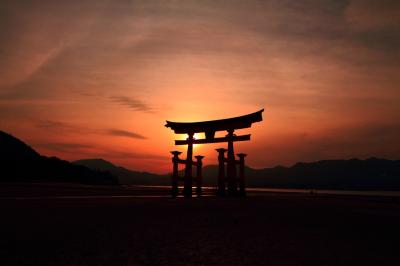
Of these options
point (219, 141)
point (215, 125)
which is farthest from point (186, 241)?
point (215, 125)

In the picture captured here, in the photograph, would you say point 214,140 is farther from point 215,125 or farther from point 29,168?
point 29,168

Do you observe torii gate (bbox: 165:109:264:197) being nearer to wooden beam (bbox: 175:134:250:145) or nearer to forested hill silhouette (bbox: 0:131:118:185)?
wooden beam (bbox: 175:134:250:145)

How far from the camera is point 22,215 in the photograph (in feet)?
31.3

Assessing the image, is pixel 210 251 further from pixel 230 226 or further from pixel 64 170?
pixel 64 170

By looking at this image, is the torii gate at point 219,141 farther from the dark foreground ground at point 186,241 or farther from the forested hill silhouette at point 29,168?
the forested hill silhouette at point 29,168

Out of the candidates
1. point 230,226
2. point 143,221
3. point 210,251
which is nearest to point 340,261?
point 210,251

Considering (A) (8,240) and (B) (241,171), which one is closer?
(A) (8,240)

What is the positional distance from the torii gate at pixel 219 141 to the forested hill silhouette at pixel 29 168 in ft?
74.5

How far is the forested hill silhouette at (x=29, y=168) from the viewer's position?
42469mm

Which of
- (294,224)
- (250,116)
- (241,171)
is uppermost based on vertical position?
(250,116)

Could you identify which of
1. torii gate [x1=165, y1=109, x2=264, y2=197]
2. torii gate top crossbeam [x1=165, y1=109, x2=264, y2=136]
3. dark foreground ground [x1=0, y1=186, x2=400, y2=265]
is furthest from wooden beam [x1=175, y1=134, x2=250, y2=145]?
dark foreground ground [x1=0, y1=186, x2=400, y2=265]

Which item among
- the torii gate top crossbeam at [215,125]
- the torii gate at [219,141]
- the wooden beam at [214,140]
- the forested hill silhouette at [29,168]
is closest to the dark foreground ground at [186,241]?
the torii gate top crossbeam at [215,125]

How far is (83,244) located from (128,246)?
923 mm

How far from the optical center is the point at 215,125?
22984mm
